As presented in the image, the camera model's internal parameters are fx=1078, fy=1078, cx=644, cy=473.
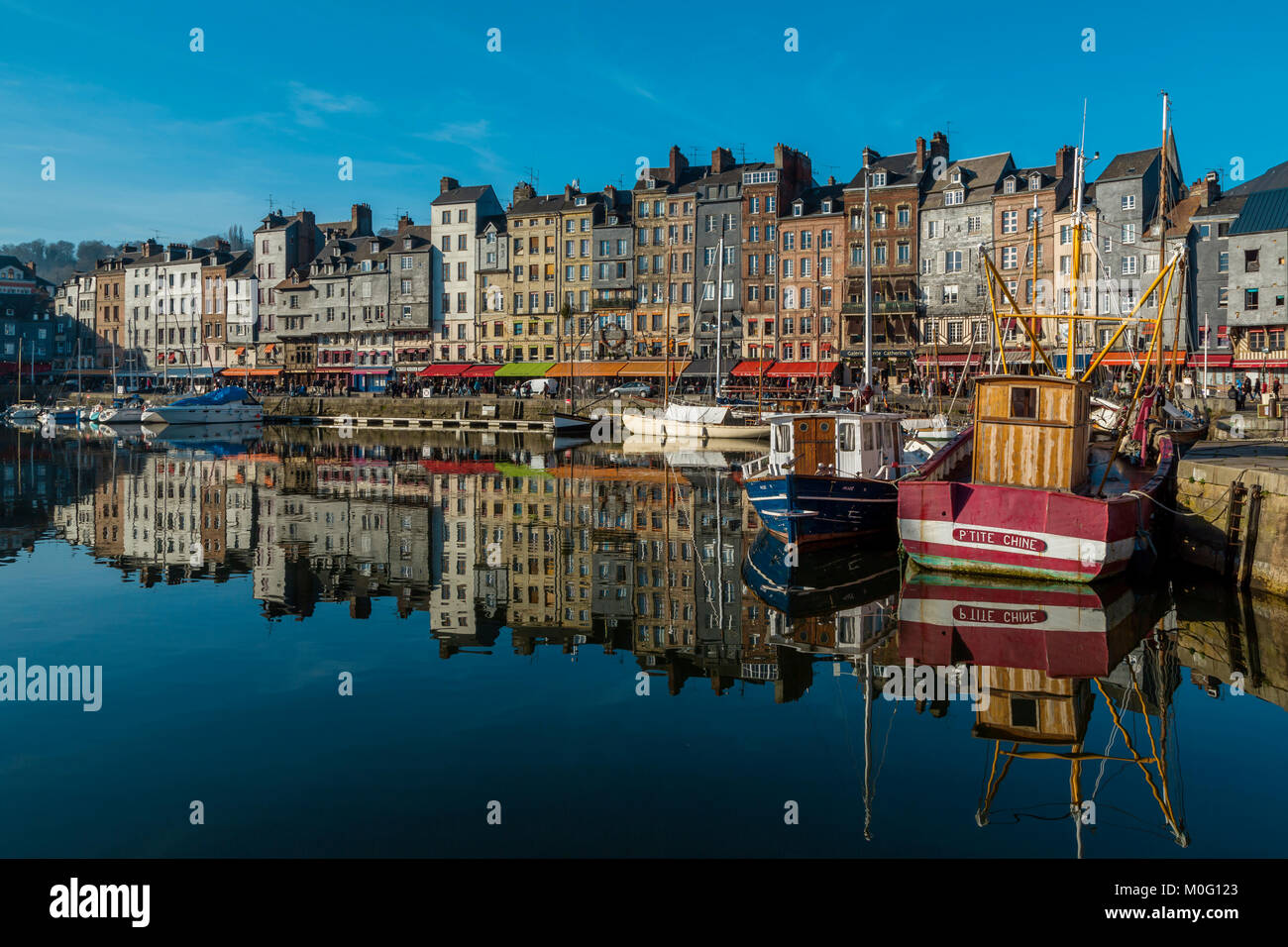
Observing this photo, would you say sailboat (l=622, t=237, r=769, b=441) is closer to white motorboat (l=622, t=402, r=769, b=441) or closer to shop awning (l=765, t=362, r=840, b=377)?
white motorboat (l=622, t=402, r=769, b=441)

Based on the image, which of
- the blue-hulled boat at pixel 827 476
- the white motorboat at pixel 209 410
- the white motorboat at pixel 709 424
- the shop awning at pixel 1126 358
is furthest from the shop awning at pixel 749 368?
the blue-hulled boat at pixel 827 476

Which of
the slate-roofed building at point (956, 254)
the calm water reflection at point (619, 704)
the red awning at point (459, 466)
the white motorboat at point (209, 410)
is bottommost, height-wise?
the calm water reflection at point (619, 704)

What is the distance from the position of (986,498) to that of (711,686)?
854cm

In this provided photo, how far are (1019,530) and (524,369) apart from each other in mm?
71120

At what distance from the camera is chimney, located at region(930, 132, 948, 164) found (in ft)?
249

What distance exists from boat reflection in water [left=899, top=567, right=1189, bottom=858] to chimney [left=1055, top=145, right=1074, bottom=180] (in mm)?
55379

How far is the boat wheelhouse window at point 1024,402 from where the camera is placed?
20625 millimetres

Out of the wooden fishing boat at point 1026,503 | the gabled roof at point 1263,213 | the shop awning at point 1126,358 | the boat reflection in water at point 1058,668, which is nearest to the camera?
the boat reflection in water at point 1058,668

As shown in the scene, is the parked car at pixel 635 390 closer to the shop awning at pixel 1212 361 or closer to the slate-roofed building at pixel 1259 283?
the shop awning at pixel 1212 361

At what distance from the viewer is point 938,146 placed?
249ft

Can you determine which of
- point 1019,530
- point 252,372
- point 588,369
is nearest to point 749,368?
point 588,369

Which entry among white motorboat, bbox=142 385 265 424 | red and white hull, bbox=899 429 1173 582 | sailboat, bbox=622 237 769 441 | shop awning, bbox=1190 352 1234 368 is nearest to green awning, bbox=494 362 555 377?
white motorboat, bbox=142 385 265 424

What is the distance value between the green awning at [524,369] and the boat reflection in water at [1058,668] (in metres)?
67.4

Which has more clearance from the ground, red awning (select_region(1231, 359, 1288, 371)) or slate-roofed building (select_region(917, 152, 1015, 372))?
slate-roofed building (select_region(917, 152, 1015, 372))
